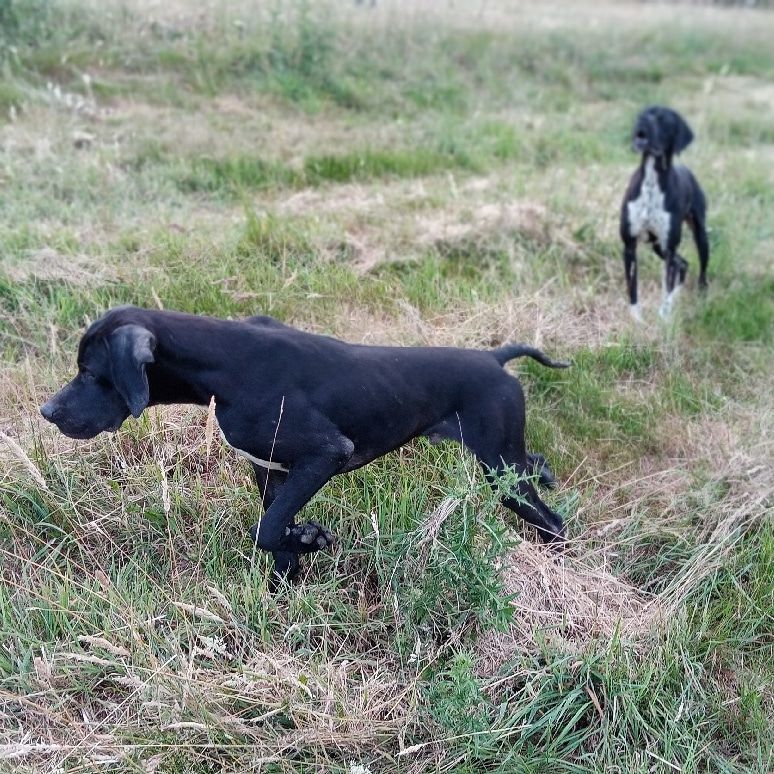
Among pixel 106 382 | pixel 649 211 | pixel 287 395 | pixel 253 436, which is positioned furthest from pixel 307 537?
pixel 649 211

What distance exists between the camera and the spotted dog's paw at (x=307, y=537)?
346cm

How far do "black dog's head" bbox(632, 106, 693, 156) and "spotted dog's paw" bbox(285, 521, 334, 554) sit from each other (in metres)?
4.33

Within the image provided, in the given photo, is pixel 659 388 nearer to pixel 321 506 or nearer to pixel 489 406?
pixel 489 406

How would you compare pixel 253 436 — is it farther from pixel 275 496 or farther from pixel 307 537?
pixel 307 537

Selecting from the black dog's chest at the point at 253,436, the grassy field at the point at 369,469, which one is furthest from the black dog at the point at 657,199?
the black dog's chest at the point at 253,436

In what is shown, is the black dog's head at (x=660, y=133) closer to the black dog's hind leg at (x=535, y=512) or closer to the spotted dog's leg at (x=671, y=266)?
the spotted dog's leg at (x=671, y=266)

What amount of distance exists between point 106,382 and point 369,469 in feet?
4.53

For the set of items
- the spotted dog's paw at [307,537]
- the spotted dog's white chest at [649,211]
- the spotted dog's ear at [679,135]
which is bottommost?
the spotted dog's paw at [307,537]

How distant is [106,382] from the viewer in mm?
3186

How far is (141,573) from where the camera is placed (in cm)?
352

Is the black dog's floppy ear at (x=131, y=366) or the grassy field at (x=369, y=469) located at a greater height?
the black dog's floppy ear at (x=131, y=366)

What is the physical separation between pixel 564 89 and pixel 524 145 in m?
4.17

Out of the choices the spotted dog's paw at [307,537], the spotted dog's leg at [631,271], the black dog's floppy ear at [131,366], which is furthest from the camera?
the spotted dog's leg at [631,271]

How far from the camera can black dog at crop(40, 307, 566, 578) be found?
316 centimetres
